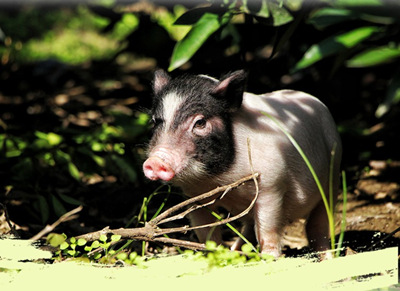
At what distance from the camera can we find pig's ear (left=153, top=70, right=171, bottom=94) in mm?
3467

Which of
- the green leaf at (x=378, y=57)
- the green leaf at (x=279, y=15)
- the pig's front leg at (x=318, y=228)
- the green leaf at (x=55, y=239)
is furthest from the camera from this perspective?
the pig's front leg at (x=318, y=228)

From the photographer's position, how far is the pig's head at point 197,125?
3.14m

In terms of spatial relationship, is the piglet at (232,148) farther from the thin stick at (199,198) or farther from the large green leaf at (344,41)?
the large green leaf at (344,41)

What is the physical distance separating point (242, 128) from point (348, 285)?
106 centimetres

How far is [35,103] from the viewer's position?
286 inches

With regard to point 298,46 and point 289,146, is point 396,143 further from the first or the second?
point 289,146

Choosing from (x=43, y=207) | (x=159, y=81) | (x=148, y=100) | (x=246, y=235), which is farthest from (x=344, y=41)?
(x=148, y=100)

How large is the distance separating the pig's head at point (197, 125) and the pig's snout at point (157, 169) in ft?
0.18

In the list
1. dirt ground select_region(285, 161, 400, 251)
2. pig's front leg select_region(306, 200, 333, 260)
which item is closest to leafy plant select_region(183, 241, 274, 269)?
dirt ground select_region(285, 161, 400, 251)

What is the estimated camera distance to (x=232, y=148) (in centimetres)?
325

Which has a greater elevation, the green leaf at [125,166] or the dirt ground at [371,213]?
the green leaf at [125,166]

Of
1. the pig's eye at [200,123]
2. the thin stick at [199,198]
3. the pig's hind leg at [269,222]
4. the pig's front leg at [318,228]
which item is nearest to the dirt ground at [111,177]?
the pig's front leg at [318,228]

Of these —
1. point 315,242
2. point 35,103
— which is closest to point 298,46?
point 315,242

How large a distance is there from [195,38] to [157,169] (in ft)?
3.40
